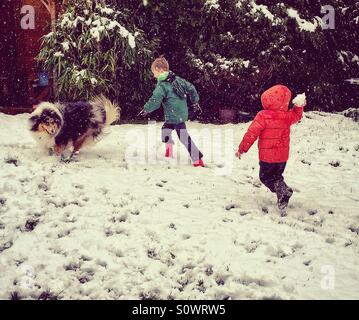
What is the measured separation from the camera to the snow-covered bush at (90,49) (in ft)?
31.3

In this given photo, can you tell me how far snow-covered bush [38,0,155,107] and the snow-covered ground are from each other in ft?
10.9

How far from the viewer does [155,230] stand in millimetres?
4184

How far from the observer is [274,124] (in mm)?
4676

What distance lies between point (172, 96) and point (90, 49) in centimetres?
464

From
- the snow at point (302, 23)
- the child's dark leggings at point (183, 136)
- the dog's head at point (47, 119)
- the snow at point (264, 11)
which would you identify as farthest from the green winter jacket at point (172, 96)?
the snow at point (302, 23)

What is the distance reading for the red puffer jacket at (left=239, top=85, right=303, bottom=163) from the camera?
4652 mm

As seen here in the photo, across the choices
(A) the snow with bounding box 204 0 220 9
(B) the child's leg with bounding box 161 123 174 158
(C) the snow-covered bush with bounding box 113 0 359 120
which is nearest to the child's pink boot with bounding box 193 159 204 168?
(B) the child's leg with bounding box 161 123 174 158

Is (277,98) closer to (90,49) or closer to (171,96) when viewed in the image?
(171,96)

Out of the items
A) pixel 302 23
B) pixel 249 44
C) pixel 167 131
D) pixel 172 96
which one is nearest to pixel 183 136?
pixel 167 131

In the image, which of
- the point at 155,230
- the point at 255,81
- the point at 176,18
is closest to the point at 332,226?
the point at 155,230

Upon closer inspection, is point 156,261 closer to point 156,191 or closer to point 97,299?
point 97,299

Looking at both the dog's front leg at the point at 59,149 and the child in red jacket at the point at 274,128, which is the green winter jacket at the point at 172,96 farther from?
the child in red jacket at the point at 274,128

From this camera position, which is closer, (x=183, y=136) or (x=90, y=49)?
(x=183, y=136)

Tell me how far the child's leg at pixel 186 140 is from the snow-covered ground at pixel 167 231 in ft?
0.91
